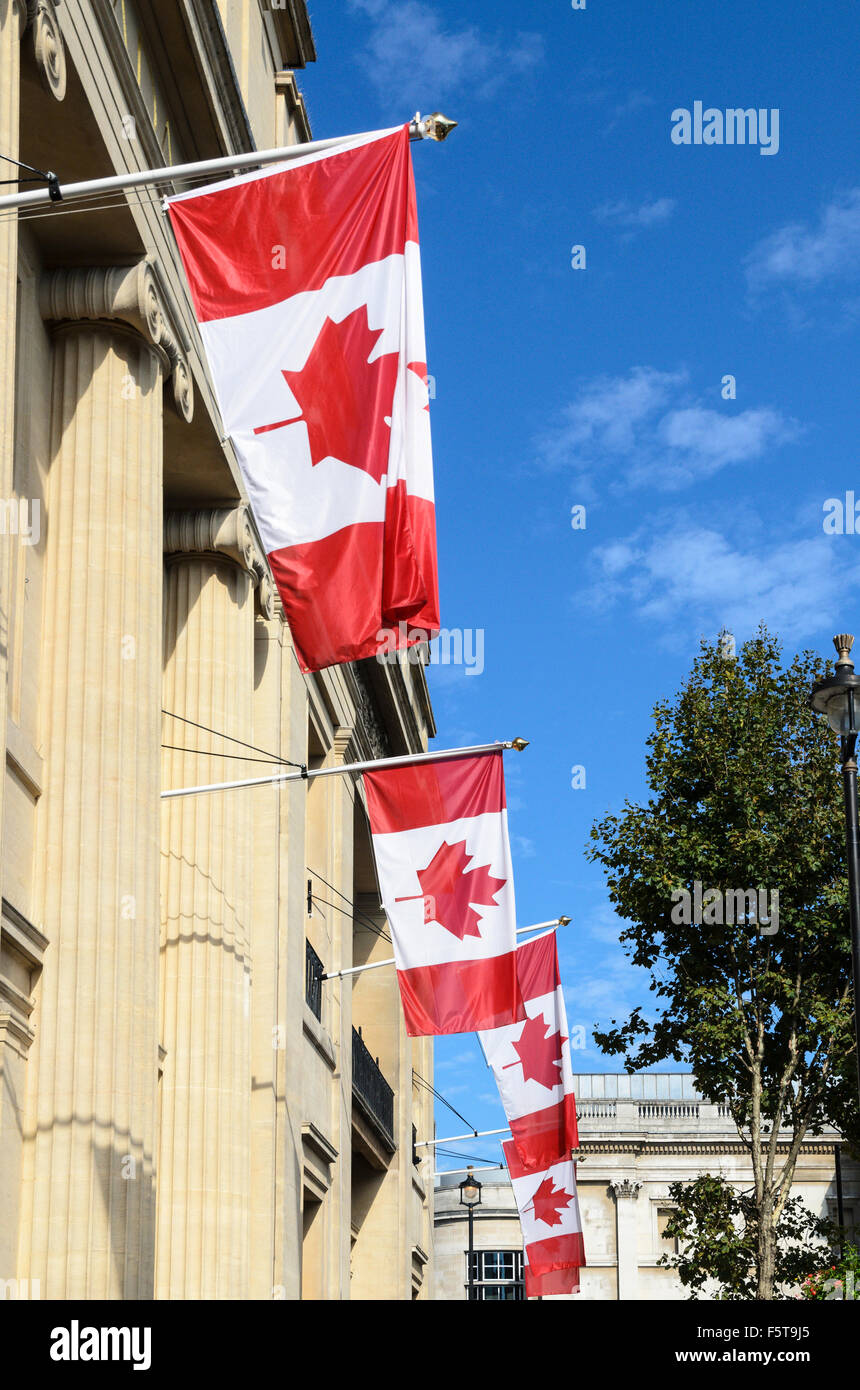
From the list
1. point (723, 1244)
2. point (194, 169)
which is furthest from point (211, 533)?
point (723, 1244)

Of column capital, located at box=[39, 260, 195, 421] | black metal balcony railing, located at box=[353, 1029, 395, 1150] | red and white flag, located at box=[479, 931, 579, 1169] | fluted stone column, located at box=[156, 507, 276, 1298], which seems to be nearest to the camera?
column capital, located at box=[39, 260, 195, 421]

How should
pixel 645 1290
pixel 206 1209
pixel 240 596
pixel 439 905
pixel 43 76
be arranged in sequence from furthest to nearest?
pixel 645 1290 → pixel 240 596 → pixel 439 905 → pixel 206 1209 → pixel 43 76

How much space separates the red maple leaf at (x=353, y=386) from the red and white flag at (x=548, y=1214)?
A: 50.6 ft

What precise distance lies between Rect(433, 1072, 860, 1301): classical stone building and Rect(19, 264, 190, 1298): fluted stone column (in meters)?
54.8

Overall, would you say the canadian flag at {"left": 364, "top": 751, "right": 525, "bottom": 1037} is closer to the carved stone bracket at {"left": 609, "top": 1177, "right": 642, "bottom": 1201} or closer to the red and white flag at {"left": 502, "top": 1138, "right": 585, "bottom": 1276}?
the red and white flag at {"left": 502, "top": 1138, "right": 585, "bottom": 1276}

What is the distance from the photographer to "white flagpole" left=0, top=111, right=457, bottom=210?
8.83 metres

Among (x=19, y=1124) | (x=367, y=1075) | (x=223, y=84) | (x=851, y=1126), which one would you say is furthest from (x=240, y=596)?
(x=851, y=1126)

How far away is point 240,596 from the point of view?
19.2m

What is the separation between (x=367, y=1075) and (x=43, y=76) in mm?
21496

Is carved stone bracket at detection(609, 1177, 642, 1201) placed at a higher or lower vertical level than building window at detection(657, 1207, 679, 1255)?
higher

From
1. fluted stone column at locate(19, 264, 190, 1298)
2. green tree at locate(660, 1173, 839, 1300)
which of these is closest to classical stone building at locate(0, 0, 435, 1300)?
fluted stone column at locate(19, 264, 190, 1298)

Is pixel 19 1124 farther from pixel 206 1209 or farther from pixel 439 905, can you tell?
pixel 439 905

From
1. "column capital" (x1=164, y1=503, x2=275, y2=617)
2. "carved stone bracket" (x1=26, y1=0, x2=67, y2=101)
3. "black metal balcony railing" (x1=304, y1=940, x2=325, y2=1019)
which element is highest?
"carved stone bracket" (x1=26, y1=0, x2=67, y2=101)

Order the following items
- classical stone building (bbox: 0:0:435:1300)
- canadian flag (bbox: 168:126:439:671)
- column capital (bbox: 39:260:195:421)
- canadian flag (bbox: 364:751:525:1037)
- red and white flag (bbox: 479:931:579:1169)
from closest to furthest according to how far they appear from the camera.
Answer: canadian flag (bbox: 168:126:439:671)
classical stone building (bbox: 0:0:435:1300)
column capital (bbox: 39:260:195:421)
canadian flag (bbox: 364:751:525:1037)
red and white flag (bbox: 479:931:579:1169)
